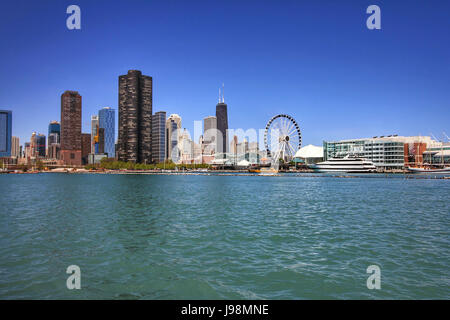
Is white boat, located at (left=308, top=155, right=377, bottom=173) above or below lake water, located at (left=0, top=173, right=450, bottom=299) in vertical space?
above

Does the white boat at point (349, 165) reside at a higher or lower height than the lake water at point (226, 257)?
higher

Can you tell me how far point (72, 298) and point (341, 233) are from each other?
18679 millimetres

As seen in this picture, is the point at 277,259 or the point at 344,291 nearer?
the point at 344,291

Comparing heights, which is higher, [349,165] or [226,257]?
[349,165]

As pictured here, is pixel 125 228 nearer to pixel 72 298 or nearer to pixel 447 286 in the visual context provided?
pixel 72 298

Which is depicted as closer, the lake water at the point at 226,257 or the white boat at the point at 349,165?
the lake water at the point at 226,257

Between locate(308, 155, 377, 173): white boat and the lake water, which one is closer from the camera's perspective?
the lake water

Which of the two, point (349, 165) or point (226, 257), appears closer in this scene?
point (226, 257)

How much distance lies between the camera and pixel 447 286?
1279 cm

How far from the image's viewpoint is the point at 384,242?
2011cm
